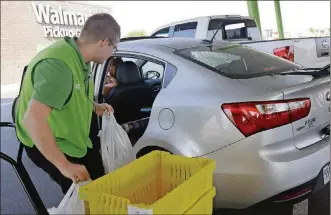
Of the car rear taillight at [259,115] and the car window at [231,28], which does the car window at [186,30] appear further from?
the car rear taillight at [259,115]

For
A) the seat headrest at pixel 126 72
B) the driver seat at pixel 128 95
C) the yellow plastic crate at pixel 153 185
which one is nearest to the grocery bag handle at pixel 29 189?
the yellow plastic crate at pixel 153 185

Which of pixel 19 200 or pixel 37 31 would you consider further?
pixel 37 31

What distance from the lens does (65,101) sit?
64.4 inches

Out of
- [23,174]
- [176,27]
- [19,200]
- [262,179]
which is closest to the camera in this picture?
[23,174]

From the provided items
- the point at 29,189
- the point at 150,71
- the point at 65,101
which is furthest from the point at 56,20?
the point at 65,101

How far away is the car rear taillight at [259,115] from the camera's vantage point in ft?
7.38

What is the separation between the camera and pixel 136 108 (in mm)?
3494

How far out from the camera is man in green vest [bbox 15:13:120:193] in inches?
59.8

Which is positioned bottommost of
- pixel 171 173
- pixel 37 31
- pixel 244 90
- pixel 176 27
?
pixel 171 173

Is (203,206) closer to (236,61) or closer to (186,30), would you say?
(236,61)

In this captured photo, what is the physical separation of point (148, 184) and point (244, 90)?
1090 mm

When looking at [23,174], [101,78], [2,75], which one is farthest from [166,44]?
[2,75]

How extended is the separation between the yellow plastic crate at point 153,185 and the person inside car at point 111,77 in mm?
2020

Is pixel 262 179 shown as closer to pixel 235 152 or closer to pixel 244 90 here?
pixel 235 152
